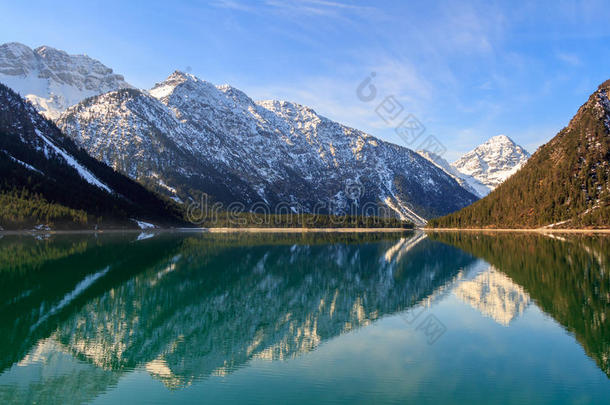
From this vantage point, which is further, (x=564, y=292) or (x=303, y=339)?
(x=564, y=292)

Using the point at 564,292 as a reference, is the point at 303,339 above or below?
below

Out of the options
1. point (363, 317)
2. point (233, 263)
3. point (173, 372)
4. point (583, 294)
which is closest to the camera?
point (173, 372)

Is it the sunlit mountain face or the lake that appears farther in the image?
the sunlit mountain face

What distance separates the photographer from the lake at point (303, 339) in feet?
62.7

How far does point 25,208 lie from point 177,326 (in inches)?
6356

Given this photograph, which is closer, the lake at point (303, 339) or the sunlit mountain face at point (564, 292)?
the lake at point (303, 339)

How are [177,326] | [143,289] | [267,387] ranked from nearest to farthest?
[267,387] < [177,326] < [143,289]

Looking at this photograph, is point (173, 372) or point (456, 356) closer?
point (173, 372)

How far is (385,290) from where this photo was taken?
1884 inches

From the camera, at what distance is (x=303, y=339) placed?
27.5 meters

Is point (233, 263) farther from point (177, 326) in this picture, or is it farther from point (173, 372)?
point (173, 372)

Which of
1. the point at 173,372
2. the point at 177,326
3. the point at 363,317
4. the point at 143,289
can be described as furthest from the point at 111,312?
the point at 363,317

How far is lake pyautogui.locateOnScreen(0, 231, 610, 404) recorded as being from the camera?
62.7 feet

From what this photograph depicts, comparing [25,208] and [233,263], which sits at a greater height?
[25,208]
